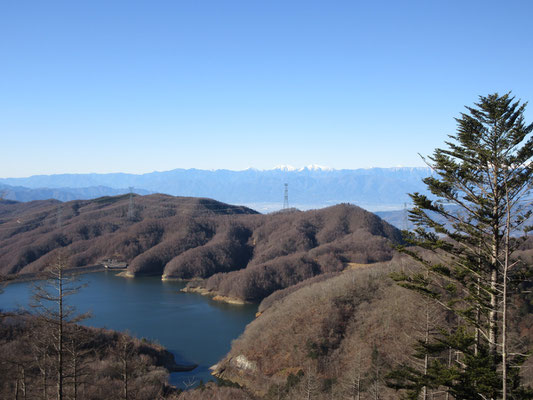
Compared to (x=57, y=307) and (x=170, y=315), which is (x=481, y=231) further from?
(x=170, y=315)

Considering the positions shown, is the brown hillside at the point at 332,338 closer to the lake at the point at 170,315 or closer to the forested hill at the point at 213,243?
the lake at the point at 170,315

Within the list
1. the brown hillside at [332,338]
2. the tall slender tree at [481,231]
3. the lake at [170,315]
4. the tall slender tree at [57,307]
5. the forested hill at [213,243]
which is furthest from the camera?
the forested hill at [213,243]

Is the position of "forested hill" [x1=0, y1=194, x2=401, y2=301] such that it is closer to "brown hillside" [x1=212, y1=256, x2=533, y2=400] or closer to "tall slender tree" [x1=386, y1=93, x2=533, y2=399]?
"brown hillside" [x1=212, y1=256, x2=533, y2=400]

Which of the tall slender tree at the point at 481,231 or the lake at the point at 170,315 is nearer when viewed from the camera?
the tall slender tree at the point at 481,231

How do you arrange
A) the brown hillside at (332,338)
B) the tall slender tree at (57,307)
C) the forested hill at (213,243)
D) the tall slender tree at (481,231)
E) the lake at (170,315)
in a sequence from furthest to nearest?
the forested hill at (213,243) < the lake at (170,315) < the brown hillside at (332,338) < the tall slender tree at (57,307) < the tall slender tree at (481,231)

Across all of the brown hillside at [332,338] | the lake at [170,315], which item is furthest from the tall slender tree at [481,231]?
the lake at [170,315]

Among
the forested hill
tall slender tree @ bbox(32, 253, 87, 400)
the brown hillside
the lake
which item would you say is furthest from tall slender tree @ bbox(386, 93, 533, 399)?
the forested hill
